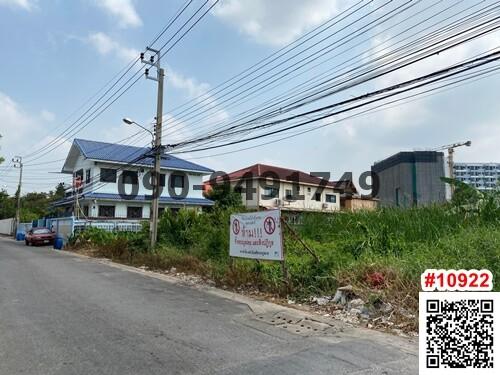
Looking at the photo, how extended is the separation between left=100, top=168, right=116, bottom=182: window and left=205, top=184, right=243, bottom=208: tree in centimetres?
791

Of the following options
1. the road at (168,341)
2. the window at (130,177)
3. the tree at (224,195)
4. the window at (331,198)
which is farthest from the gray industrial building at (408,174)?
the window at (130,177)

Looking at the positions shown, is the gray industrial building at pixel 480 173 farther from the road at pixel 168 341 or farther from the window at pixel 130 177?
the window at pixel 130 177

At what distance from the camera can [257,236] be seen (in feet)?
33.0

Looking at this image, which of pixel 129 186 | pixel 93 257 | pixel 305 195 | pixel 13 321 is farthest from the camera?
pixel 305 195

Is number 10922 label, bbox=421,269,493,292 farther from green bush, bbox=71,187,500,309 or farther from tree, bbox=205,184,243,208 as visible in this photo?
tree, bbox=205,184,243,208

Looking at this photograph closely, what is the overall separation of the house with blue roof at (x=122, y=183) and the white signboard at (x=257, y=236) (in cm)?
2037

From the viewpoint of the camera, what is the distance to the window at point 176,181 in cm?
3566

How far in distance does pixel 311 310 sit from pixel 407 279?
1850 mm

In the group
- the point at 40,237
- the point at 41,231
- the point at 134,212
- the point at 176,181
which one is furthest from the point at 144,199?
the point at 40,237

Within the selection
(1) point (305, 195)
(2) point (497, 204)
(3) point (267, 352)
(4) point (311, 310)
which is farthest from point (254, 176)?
(3) point (267, 352)

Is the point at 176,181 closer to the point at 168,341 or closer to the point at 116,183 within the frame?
the point at 116,183

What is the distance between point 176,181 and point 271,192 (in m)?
8.55

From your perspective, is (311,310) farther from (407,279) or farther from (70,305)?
(70,305)

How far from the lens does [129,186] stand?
33.4 metres
